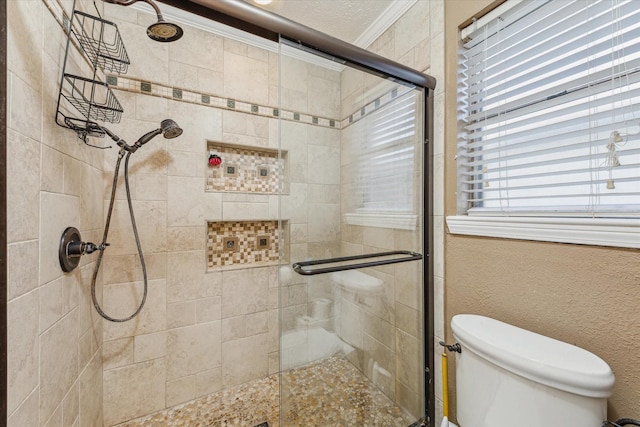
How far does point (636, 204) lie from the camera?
0.74 m

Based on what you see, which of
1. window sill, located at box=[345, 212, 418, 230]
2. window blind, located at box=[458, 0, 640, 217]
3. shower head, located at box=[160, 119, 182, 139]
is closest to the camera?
window blind, located at box=[458, 0, 640, 217]

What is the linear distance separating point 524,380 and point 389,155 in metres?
0.97

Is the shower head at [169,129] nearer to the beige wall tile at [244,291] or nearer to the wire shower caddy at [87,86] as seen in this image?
the wire shower caddy at [87,86]

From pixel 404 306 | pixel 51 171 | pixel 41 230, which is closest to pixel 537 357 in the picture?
pixel 404 306

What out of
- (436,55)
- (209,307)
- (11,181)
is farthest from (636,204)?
(209,307)

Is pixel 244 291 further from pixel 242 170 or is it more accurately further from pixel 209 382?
pixel 242 170

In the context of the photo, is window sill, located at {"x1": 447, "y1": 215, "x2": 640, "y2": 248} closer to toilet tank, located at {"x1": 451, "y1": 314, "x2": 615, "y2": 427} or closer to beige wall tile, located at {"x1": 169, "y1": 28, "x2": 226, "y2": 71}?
toilet tank, located at {"x1": 451, "y1": 314, "x2": 615, "y2": 427}

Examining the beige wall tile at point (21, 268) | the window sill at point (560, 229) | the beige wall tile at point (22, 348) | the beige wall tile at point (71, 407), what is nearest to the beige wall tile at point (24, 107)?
the beige wall tile at point (21, 268)

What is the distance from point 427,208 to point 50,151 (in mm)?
1563

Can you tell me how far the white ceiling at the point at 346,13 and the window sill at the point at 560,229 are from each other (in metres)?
1.27

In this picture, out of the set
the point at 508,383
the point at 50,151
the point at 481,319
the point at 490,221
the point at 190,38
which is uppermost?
the point at 190,38

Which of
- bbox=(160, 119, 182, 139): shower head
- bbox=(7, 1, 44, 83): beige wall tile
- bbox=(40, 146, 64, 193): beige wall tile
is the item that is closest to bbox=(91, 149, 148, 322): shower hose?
bbox=(160, 119, 182, 139): shower head

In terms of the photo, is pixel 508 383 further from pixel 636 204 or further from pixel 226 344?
pixel 226 344

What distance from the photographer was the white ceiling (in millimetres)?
1463
